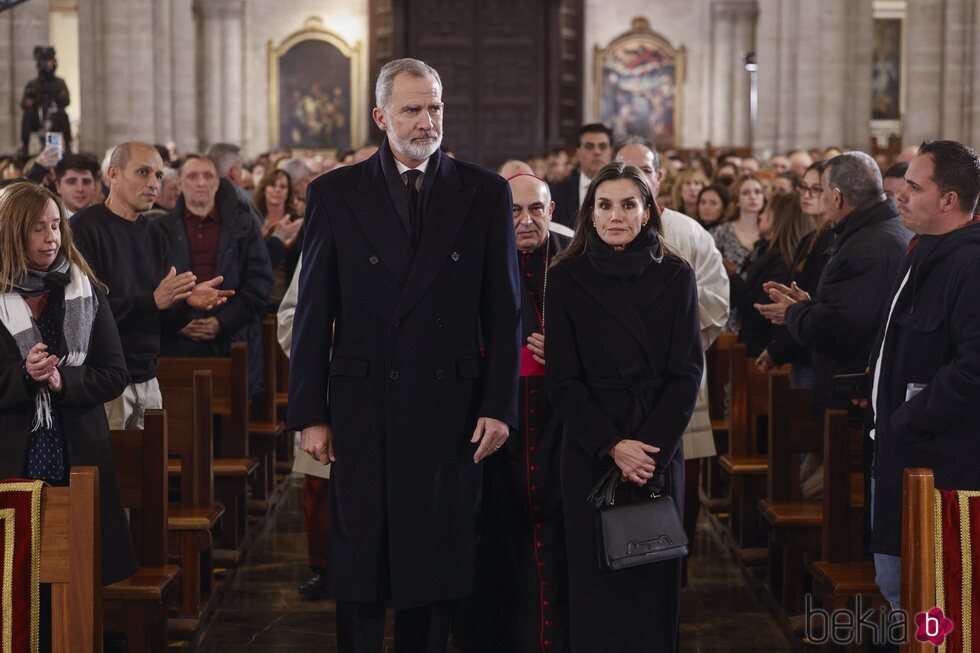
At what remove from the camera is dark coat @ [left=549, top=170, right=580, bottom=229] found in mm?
7829

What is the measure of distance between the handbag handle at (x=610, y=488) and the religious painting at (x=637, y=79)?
27.9m

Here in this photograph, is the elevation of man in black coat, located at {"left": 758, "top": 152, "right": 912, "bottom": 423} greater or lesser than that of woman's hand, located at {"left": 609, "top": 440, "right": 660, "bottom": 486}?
greater

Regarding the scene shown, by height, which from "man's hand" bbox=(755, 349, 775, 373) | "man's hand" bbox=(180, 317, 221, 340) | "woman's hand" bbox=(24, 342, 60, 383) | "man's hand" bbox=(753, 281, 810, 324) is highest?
"man's hand" bbox=(753, 281, 810, 324)

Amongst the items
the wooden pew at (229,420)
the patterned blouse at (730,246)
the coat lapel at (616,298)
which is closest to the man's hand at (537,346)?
the coat lapel at (616,298)

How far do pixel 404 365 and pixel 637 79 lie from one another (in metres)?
28.6

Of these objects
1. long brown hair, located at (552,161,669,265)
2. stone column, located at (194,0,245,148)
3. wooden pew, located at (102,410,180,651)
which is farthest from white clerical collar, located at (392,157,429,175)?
stone column, located at (194,0,245,148)

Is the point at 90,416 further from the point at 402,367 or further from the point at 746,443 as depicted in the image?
the point at 746,443

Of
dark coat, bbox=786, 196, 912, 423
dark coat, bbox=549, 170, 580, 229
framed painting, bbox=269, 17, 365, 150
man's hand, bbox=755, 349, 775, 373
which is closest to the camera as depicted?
dark coat, bbox=786, 196, 912, 423

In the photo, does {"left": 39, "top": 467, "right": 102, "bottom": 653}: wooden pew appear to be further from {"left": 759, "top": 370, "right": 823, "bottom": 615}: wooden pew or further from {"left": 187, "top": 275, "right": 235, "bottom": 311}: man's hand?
{"left": 759, "top": 370, "right": 823, "bottom": 615}: wooden pew

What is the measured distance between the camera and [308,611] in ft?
21.0

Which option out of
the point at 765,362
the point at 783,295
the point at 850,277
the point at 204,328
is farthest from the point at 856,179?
the point at 204,328

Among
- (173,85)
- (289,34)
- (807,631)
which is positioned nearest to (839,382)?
(807,631)

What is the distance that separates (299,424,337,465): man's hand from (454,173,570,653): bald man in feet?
2.69

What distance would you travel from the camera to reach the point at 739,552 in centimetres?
707
